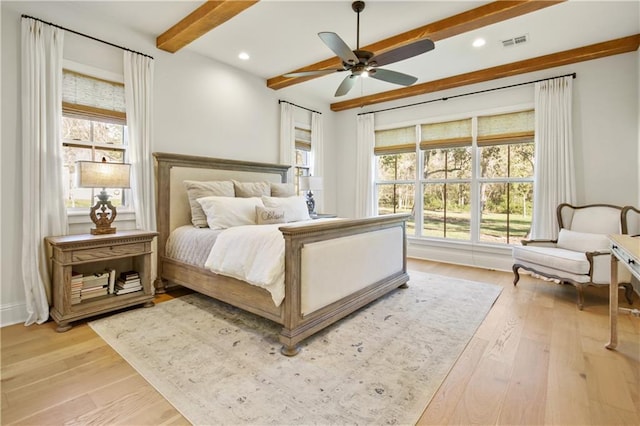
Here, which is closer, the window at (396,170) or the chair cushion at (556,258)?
the chair cushion at (556,258)

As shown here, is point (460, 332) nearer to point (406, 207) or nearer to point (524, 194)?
point (524, 194)

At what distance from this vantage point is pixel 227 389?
5.76 feet

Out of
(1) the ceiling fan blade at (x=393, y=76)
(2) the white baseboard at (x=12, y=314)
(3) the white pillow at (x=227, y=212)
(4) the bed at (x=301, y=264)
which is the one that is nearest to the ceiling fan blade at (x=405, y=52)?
(1) the ceiling fan blade at (x=393, y=76)

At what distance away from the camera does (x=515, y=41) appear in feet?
11.8

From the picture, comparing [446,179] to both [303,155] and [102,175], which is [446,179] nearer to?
[303,155]

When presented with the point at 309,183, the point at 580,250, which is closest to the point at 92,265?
the point at 309,183

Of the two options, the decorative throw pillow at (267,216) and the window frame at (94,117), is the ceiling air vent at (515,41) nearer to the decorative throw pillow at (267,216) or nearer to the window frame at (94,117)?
the decorative throw pillow at (267,216)

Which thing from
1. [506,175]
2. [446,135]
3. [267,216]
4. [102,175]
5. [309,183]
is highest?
[446,135]

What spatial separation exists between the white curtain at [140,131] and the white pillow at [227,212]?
0.61 metres

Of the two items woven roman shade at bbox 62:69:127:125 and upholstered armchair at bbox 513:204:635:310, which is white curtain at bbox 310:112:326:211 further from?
upholstered armchair at bbox 513:204:635:310

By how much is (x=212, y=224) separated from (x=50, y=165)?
1501 mm

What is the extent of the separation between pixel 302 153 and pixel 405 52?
3.28 metres

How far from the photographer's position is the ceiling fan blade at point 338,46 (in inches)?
90.7

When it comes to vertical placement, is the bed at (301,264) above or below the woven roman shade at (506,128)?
below
